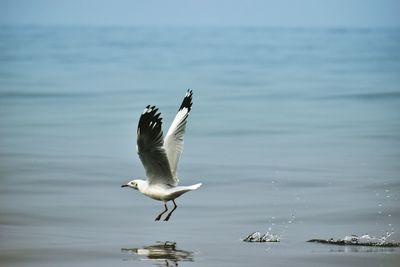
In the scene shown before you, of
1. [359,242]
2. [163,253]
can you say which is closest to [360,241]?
[359,242]

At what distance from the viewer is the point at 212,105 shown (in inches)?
1061

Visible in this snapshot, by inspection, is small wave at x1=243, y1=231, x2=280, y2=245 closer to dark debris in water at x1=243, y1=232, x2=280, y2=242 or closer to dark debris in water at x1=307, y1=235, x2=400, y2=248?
dark debris in water at x1=243, y1=232, x2=280, y2=242

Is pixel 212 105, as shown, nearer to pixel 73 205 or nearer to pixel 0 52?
pixel 73 205

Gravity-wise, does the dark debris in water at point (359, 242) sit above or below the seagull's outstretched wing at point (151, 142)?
below

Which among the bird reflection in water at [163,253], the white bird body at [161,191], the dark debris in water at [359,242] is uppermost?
the white bird body at [161,191]

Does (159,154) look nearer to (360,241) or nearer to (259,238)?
(259,238)

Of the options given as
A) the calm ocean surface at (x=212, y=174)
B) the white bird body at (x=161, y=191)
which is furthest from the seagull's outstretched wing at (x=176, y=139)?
the calm ocean surface at (x=212, y=174)

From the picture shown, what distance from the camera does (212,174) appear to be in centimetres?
1505

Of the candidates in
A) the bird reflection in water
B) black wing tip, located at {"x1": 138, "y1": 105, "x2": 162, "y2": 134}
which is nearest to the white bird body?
the bird reflection in water

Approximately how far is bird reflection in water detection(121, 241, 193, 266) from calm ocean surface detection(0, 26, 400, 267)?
1.1 inches

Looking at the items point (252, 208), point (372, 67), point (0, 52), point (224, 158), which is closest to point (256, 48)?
point (0, 52)

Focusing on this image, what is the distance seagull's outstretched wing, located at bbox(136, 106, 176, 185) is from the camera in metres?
10.7

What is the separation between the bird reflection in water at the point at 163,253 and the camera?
992cm

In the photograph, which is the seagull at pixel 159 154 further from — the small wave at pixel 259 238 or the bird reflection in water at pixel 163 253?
the small wave at pixel 259 238
